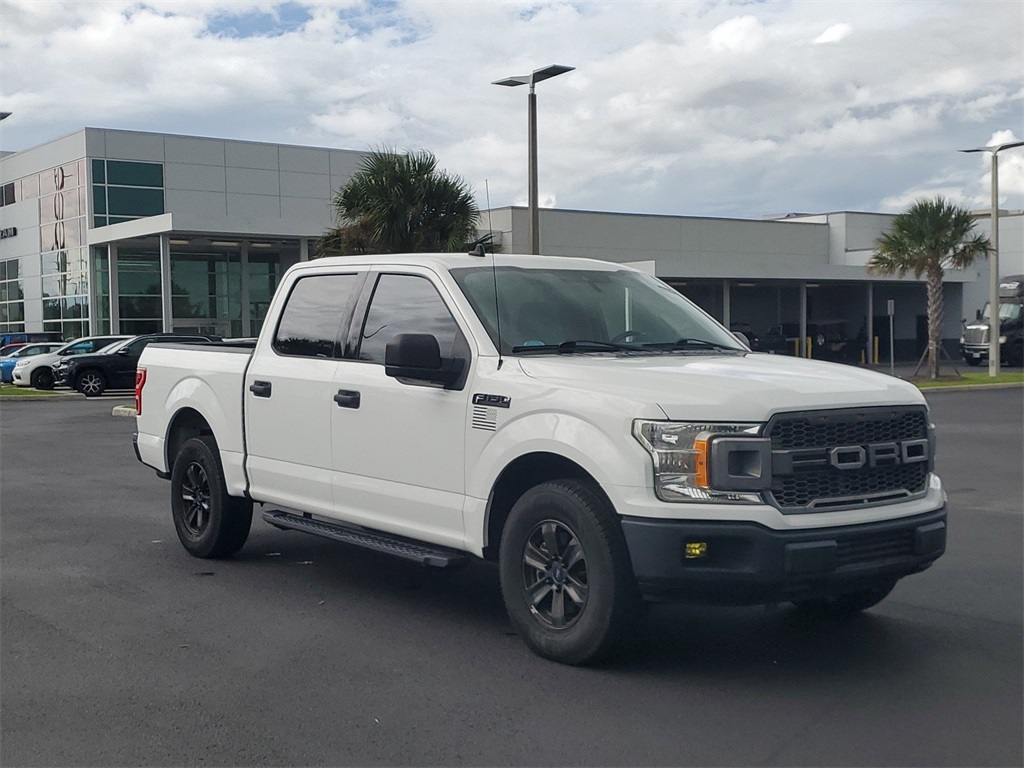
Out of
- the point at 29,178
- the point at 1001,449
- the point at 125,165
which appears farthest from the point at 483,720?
the point at 29,178

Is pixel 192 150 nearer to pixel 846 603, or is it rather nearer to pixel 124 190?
pixel 124 190

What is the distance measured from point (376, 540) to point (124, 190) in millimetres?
42582

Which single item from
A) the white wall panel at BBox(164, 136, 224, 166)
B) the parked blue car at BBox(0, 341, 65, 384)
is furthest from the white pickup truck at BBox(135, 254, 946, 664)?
the white wall panel at BBox(164, 136, 224, 166)

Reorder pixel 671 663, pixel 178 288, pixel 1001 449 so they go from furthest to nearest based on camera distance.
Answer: pixel 178 288, pixel 1001 449, pixel 671 663

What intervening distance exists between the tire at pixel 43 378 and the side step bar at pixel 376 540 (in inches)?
1094

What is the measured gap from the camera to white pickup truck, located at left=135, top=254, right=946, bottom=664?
5270 millimetres

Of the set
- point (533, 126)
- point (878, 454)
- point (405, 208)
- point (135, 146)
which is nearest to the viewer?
point (878, 454)

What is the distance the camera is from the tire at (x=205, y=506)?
26.9 ft

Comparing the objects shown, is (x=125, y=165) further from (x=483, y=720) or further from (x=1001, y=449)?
(x=483, y=720)

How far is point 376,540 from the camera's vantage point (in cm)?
682

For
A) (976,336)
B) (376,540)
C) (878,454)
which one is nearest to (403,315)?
(376,540)

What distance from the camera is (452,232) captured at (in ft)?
81.6

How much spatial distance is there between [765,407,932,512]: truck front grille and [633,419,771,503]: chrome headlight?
85 mm

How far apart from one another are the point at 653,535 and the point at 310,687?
173 cm
